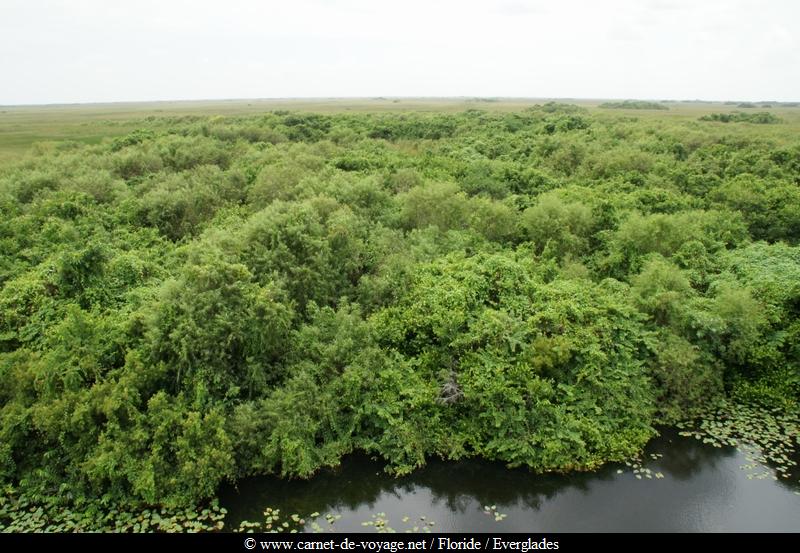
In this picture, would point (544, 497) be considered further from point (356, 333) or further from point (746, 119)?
point (746, 119)

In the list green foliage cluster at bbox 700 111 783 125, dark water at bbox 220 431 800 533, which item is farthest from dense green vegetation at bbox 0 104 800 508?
green foliage cluster at bbox 700 111 783 125

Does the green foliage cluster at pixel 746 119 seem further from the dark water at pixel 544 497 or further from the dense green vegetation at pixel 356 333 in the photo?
the dark water at pixel 544 497

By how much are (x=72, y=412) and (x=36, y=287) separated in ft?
20.5

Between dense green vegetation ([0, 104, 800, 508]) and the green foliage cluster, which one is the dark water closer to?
dense green vegetation ([0, 104, 800, 508])

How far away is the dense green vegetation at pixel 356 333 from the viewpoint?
14453 millimetres

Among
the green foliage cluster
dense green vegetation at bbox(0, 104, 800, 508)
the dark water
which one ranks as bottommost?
the dark water

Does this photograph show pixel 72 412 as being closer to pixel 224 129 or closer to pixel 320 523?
pixel 320 523

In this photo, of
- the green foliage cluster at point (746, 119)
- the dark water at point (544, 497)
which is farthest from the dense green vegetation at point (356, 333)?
the green foliage cluster at point (746, 119)

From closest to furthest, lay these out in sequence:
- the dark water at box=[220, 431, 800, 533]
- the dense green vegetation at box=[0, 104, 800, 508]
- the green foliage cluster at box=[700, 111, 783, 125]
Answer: the dark water at box=[220, 431, 800, 533] → the dense green vegetation at box=[0, 104, 800, 508] → the green foliage cluster at box=[700, 111, 783, 125]

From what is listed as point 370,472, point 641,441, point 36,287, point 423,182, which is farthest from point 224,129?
point 641,441

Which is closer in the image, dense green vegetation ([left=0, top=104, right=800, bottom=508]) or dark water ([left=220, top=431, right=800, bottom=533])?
dark water ([left=220, top=431, right=800, bottom=533])

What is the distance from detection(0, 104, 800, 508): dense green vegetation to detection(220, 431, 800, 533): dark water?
542 millimetres

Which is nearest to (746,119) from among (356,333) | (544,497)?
(356,333)

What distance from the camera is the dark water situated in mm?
13508
